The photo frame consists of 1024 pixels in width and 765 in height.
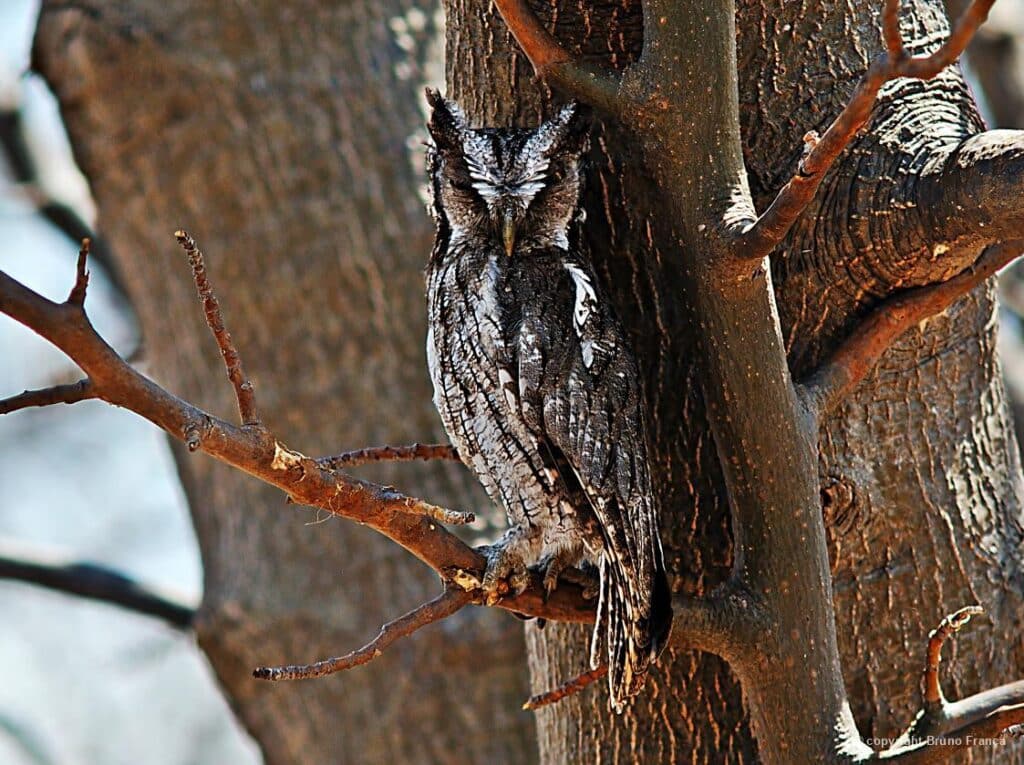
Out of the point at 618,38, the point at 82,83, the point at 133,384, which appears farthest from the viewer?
the point at 82,83

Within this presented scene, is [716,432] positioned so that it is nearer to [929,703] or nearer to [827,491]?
[827,491]

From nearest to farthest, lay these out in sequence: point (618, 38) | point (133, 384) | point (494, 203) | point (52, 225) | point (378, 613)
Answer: point (133, 384) → point (618, 38) → point (494, 203) → point (378, 613) → point (52, 225)

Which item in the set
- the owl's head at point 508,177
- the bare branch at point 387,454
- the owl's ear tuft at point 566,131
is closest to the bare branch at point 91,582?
the bare branch at point 387,454

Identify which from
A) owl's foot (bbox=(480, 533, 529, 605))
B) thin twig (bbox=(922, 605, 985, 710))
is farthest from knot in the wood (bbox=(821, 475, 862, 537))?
owl's foot (bbox=(480, 533, 529, 605))

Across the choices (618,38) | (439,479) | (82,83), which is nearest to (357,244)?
(439,479)

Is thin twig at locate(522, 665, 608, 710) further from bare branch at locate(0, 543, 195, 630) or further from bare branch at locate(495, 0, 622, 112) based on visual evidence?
bare branch at locate(0, 543, 195, 630)

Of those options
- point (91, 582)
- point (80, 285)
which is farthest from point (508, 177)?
point (91, 582)

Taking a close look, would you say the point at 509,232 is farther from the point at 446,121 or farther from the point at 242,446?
the point at 242,446
